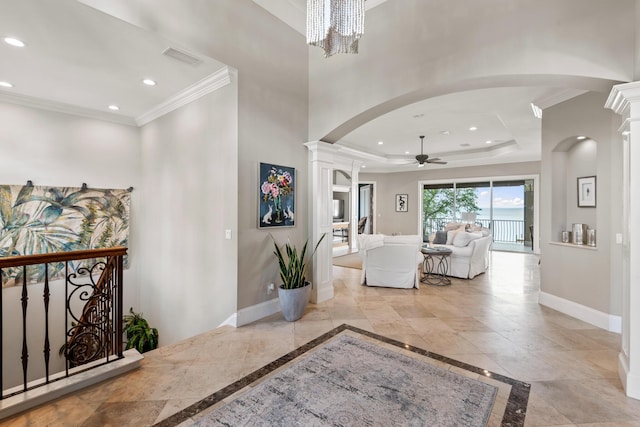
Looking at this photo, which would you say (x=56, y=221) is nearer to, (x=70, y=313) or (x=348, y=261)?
(x=70, y=313)

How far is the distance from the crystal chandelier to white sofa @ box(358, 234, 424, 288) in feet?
11.8

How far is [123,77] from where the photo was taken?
11.6ft

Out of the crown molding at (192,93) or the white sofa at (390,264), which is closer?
the crown molding at (192,93)

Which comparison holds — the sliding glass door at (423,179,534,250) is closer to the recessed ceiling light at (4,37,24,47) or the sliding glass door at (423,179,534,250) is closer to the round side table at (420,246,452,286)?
the round side table at (420,246,452,286)

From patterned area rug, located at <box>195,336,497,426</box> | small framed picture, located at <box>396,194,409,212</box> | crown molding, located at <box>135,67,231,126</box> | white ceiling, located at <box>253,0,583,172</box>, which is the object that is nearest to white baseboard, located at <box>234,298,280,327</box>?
patterned area rug, located at <box>195,336,497,426</box>

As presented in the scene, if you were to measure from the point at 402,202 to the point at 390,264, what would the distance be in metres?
6.72

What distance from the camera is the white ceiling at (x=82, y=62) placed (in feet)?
8.02

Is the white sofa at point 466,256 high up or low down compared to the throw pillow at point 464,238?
down

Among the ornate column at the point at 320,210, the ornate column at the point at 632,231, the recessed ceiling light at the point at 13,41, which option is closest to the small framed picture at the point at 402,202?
the ornate column at the point at 320,210

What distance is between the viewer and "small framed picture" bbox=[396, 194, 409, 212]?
11.2 metres

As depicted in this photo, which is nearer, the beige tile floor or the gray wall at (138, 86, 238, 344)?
the beige tile floor

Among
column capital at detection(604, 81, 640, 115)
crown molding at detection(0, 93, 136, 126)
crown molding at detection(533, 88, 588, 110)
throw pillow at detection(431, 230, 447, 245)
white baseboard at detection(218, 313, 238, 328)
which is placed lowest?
white baseboard at detection(218, 313, 238, 328)

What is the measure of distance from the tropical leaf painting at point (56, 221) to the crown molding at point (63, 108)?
1.22m

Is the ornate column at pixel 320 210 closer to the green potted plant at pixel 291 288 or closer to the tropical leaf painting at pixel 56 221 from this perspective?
the green potted plant at pixel 291 288
